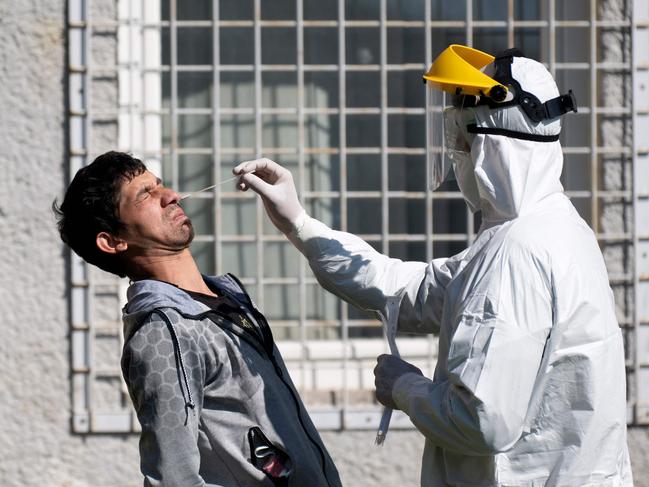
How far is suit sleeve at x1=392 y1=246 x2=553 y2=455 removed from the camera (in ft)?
7.64

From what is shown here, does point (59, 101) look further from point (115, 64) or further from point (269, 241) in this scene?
point (269, 241)

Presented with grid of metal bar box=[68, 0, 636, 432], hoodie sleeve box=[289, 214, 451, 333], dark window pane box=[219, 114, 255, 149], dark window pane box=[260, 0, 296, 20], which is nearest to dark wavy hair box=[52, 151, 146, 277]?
hoodie sleeve box=[289, 214, 451, 333]

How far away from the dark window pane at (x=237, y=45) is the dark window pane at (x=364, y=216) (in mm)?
774

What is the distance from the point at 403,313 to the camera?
9.88ft

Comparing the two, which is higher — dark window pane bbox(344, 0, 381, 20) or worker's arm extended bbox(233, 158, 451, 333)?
dark window pane bbox(344, 0, 381, 20)

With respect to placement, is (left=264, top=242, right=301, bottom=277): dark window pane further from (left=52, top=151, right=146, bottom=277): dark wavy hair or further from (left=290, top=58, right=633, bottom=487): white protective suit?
(left=290, top=58, right=633, bottom=487): white protective suit

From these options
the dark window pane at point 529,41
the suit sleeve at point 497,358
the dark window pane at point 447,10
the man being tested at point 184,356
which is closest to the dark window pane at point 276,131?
the dark window pane at point 447,10

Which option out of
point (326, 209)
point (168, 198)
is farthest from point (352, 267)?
point (326, 209)

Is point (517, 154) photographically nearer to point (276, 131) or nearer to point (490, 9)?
point (276, 131)

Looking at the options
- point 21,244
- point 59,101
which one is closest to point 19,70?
point 59,101

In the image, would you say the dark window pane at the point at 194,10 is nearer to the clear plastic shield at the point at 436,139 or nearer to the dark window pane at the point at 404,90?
the dark window pane at the point at 404,90

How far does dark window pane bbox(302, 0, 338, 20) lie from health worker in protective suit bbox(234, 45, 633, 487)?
2.33 m

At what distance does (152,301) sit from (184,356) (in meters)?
0.16

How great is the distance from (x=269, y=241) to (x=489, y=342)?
2.74m
